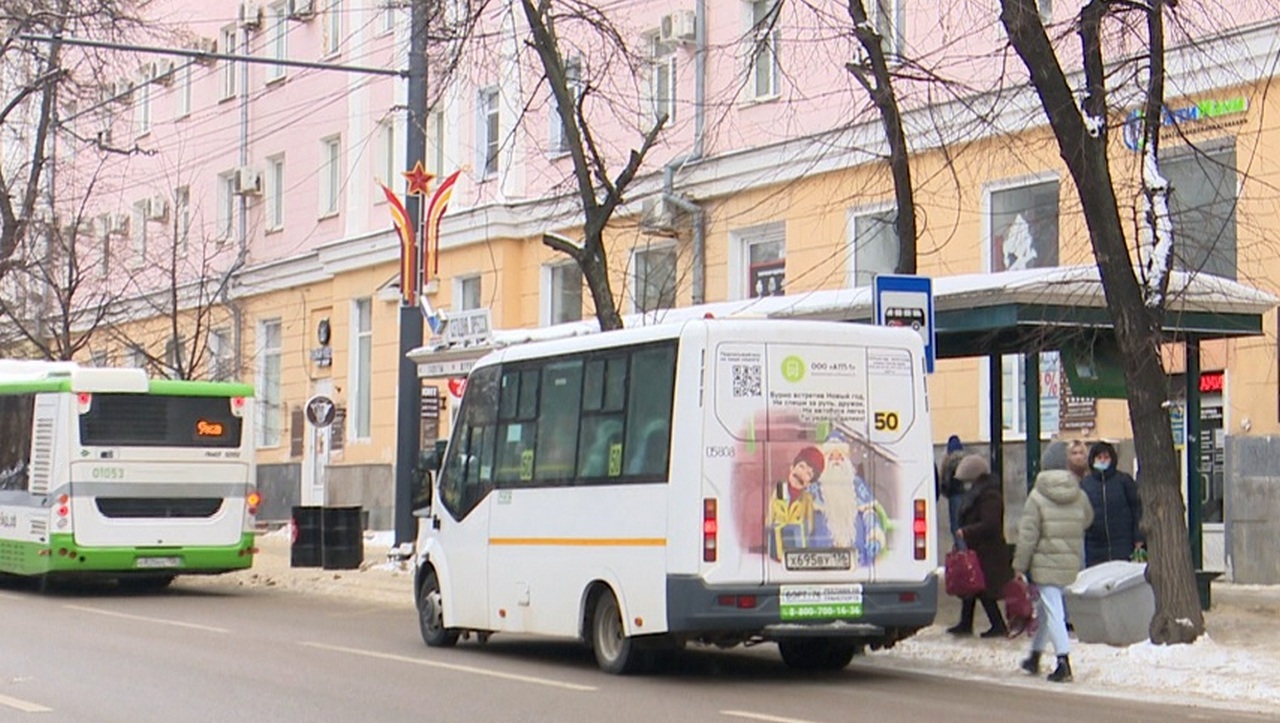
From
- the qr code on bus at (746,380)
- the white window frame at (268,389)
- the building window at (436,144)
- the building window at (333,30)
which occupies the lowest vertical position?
the qr code on bus at (746,380)

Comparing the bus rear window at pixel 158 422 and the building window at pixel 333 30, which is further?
the building window at pixel 333 30

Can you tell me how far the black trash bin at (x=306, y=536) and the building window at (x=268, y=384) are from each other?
52.4 feet

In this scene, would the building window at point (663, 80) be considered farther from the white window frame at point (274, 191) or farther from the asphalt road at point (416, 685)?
the white window frame at point (274, 191)

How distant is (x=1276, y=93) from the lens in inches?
A: 861

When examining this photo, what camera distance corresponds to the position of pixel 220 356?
154 ft

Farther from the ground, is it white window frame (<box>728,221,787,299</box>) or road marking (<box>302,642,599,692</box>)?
white window frame (<box>728,221,787,299</box>)

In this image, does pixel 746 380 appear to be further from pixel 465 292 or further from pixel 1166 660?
pixel 465 292

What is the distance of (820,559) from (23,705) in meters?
5.56

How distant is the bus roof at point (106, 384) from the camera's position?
24.1m

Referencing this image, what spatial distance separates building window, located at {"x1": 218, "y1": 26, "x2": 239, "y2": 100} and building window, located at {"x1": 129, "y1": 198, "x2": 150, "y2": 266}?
435 cm

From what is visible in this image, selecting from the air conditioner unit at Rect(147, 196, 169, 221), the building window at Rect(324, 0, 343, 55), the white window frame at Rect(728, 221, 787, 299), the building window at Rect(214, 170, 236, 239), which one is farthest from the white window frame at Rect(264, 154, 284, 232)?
the white window frame at Rect(728, 221, 787, 299)

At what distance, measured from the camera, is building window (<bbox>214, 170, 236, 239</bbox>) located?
4672cm

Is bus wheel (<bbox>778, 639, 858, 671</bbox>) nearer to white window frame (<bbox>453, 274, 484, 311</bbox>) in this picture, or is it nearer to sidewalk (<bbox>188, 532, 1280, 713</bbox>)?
sidewalk (<bbox>188, 532, 1280, 713</bbox>)

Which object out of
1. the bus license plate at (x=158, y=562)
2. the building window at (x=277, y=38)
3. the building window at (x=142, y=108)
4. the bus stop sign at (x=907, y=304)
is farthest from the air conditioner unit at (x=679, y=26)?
the building window at (x=142, y=108)
